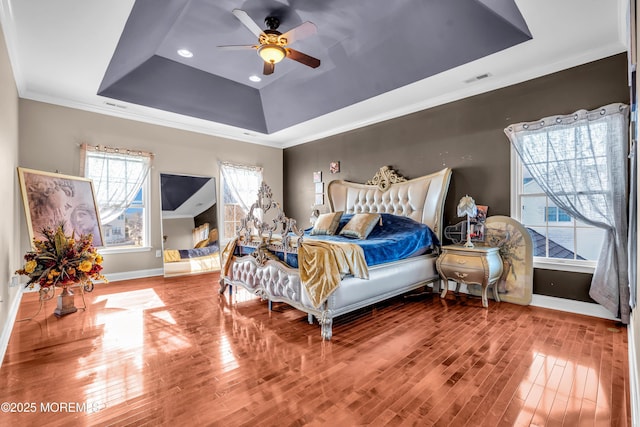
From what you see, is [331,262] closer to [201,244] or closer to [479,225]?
[479,225]

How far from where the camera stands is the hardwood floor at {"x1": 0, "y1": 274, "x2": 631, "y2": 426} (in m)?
1.67

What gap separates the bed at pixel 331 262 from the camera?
9.25 feet

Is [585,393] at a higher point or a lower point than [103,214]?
lower

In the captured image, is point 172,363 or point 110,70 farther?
point 110,70

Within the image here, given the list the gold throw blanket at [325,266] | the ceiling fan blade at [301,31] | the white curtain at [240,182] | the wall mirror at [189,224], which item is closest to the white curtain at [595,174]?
the gold throw blanket at [325,266]

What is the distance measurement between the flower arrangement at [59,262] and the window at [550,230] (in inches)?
196

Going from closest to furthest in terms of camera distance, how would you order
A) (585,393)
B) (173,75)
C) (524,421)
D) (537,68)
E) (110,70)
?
1. (524,421)
2. (585,393)
3. (537,68)
4. (110,70)
5. (173,75)

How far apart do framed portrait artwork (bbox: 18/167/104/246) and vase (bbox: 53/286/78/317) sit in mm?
890

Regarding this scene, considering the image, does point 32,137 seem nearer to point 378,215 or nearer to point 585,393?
point 378,215

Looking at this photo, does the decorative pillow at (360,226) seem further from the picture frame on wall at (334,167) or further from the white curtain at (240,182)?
the white curtain at (240,182)

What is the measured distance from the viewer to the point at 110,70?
3.93 metres

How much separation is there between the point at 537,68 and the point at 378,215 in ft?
8.39

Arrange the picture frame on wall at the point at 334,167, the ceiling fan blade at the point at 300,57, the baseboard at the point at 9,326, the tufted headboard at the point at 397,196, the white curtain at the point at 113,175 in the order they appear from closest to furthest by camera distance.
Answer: the baseboard at the point at 9,326 → the ceiling fan blade at the point at 300,57 → the tufted headboard at the point at 397,196 → the white curtain at the point at 113,175 → the picture frame on wall at the point at 334,167

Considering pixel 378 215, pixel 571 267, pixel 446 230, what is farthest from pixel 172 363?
pixel 571 267
